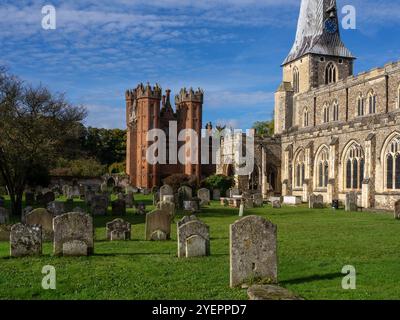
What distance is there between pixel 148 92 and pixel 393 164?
37752 millimetres

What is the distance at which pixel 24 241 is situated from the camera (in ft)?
39.3

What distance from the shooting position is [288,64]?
53.8 m

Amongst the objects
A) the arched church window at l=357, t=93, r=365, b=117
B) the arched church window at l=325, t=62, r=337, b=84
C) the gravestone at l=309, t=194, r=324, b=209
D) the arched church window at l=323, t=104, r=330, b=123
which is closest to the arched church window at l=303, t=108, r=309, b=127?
the arched church window at l=323, t=104, r=330, b=123

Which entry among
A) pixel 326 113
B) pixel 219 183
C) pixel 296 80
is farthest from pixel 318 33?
pixel 219 183

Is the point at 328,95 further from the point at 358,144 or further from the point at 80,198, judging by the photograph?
the point at 80,198

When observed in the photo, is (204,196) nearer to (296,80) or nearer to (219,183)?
(219,183)

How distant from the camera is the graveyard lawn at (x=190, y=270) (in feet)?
27.8

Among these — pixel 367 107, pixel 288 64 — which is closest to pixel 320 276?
pixel 367 107

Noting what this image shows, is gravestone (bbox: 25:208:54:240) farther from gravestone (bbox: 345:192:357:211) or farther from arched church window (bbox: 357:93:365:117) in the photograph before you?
arched church window (bbox: 357:93:365:117)

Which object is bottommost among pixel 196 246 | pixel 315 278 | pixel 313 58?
pixel 315 278

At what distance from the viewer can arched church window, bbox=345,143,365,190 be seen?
33531mm

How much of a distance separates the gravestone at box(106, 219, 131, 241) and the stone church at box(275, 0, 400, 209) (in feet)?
62.4

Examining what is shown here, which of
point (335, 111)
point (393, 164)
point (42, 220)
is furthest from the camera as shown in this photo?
point (335, 111)

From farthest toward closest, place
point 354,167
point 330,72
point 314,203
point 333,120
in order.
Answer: point 330,72 → point 333,120 → point 354,167 → point 314,203
